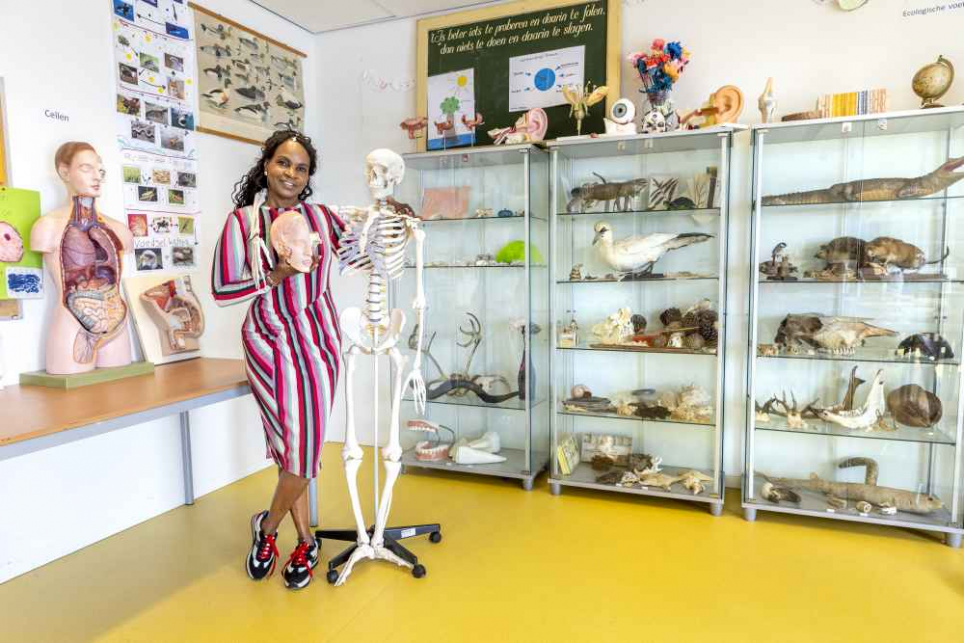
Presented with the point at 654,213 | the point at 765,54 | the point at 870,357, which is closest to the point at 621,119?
the point at 654,213

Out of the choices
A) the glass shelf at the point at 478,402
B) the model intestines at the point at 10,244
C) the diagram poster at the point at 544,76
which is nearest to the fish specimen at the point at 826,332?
the glass shelf at the point at 478,402

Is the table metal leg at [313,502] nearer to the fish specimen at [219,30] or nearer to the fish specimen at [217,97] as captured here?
the fish specimen at [217,97]

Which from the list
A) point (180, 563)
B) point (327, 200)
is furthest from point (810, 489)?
→ point (327, 200)

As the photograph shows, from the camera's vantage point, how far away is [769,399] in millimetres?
3439

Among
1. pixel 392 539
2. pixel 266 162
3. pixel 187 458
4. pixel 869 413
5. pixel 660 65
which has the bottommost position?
pixel 392 539

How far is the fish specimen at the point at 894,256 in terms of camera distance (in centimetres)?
307

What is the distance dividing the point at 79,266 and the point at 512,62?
9.05ft

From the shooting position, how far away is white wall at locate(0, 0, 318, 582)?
2.62 m

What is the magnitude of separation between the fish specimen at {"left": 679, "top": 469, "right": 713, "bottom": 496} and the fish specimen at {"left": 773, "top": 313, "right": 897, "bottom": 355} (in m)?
0.85

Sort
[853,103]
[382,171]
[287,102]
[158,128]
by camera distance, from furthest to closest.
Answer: [287,102]
[158,128]
[853,103]
[382,171]

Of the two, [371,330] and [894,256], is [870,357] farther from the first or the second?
[371,330]

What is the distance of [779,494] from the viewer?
323 centimetres

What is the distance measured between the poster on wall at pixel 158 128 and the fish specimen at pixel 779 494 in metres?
3.45

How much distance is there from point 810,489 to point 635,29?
285 centimetres
